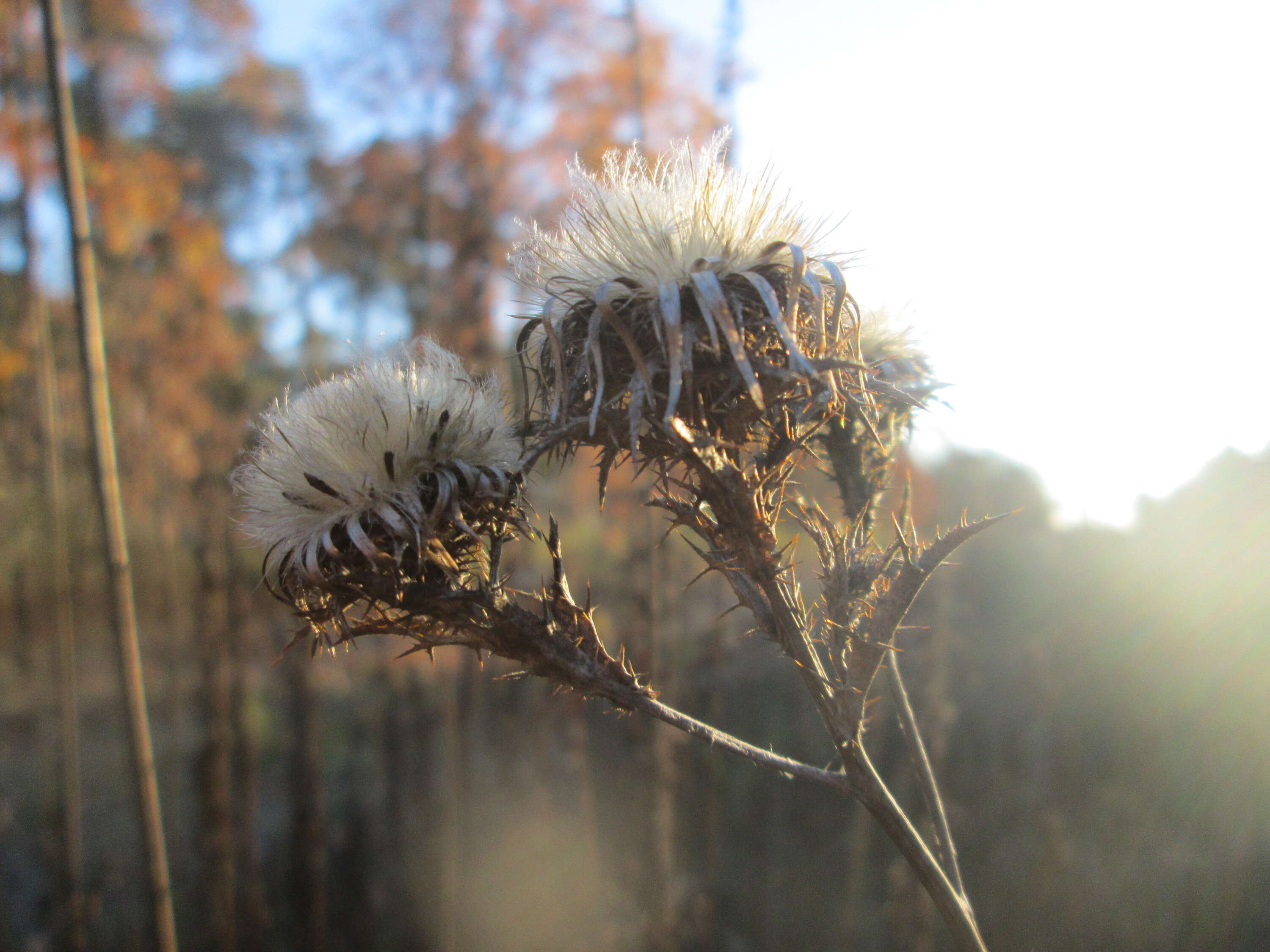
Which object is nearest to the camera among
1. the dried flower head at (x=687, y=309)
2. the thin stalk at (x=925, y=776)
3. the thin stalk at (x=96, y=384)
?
the dried flower head at (x=687, y=309)

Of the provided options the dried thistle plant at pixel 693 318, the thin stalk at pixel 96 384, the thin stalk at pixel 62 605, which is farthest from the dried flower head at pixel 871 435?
the thin stalk at pixel 62 605

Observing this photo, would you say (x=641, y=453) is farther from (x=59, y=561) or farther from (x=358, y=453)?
(x=59, y=561)

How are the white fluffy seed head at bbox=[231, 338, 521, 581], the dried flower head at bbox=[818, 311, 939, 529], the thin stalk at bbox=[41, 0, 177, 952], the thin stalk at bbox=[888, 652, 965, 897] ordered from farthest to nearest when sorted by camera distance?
the thin stalk at bbox=[41, 0, 177, 952] → the dried flower head at bbox=[818, 311, 939, 529] → the thin stalk at bbox=[888, 652, 965, 897] → the white fluffy seed head at bbox=[231, 338, 521, 581]

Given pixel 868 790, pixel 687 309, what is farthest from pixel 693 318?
pixel 868 790

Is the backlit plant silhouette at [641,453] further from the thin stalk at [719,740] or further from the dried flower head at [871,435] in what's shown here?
the dried flower head at [871,435]

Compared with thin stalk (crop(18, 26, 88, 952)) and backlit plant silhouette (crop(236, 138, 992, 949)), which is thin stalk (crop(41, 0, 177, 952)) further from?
thin stalk (crop(18, 26, 88, 952))

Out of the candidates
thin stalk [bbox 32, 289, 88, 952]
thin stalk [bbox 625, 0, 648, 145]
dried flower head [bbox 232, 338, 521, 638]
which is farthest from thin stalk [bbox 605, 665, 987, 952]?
thin stalk [bbox 32, 289, 88, 952]
